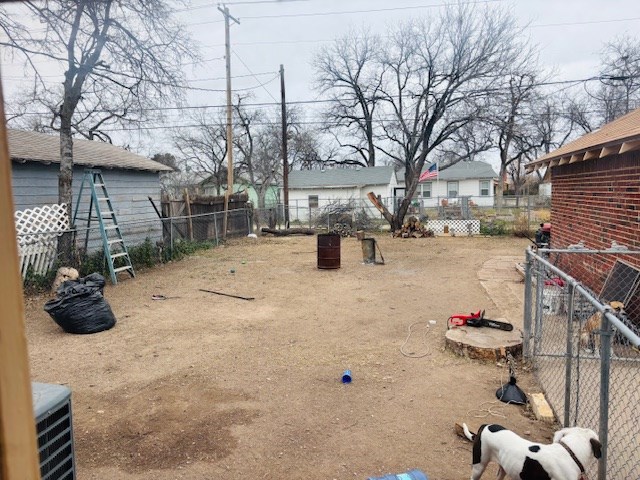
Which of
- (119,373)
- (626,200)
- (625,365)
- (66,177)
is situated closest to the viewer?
(625,365)

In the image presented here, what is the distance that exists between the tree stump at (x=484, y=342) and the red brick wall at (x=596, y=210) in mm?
2032

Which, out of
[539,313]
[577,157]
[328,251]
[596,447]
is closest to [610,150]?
[577,157]

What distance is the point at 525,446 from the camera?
2.49m

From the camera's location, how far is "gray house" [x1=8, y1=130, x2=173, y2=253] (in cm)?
1003

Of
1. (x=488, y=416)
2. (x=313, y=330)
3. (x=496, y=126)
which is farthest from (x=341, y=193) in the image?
(x=488, y=416)

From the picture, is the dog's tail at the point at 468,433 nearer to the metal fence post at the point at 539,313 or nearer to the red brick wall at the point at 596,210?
the metal fence post at the point at 539,313

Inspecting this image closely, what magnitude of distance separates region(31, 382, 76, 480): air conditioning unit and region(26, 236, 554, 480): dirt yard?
5.25 feet

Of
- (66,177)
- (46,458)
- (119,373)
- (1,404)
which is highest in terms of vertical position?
(66,177)

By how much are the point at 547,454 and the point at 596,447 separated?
29 centimetres

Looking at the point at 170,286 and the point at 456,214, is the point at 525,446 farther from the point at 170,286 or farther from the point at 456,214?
the point at 456,214

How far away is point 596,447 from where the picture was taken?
2420 millimetres

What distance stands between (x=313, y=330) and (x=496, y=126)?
1465 centimetres

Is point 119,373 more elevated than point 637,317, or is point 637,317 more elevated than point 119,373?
point 637,317

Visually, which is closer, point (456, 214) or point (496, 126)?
point (496, 126)
